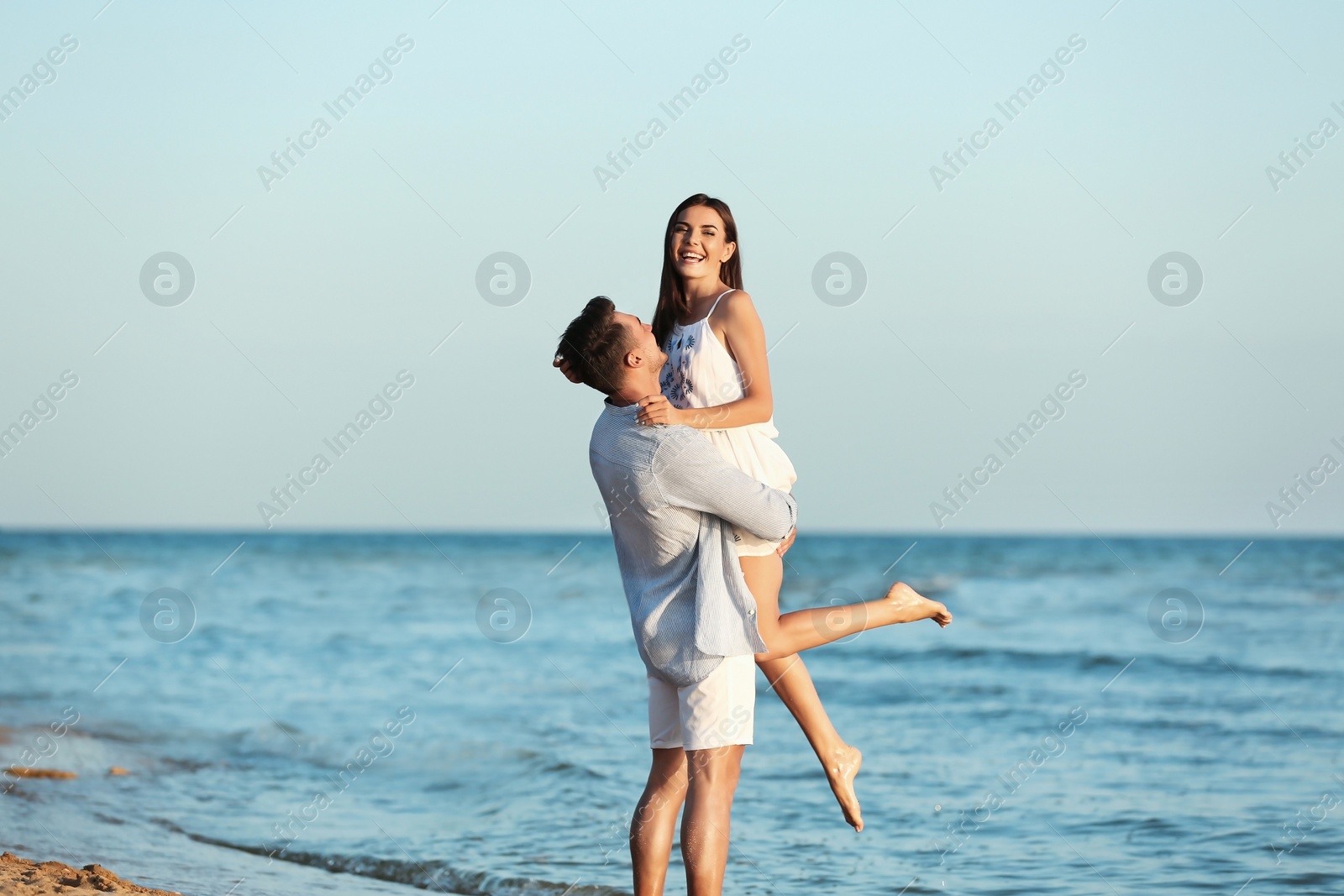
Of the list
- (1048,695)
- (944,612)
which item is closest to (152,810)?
(944,612)

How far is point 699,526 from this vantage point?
11.4 ft

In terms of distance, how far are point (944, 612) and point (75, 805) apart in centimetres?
464

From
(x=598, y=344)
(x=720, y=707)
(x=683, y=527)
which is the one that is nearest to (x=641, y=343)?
(x=598, y=344)

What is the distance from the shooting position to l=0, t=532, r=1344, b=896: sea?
5.43m

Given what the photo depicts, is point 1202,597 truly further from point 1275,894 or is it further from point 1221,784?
point 1275,894

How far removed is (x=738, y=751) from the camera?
12.0ft

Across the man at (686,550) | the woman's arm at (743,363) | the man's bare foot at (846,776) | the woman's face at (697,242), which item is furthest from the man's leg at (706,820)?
the woman's face at (697,242)

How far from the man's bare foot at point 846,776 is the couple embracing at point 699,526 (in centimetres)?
1

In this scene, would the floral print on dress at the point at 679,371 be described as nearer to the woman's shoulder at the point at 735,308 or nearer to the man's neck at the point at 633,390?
the woman's shoulder at the point at 735,308

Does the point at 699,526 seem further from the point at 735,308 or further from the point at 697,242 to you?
the point at 697,242

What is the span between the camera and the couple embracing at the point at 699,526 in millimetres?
3398

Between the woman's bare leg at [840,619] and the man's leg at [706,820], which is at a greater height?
the woman's bare leg at [840,619]

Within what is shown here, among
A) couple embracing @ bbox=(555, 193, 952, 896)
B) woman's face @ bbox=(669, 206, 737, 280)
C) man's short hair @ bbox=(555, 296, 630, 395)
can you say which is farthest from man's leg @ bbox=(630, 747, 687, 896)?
woman's face @ bbox=(669, 206, 737, 280)

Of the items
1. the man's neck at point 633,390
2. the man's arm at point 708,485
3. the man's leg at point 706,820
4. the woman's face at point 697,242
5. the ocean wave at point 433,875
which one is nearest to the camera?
the man's arm at point 708,485
